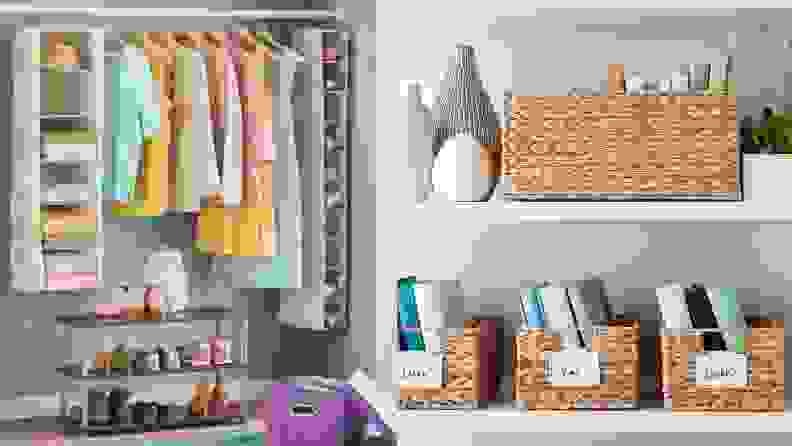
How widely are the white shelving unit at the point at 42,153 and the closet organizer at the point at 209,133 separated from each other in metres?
0.09

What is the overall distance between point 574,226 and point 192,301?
87.7 inches

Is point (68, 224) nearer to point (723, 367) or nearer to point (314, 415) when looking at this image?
point (314, 415)

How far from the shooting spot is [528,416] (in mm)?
2152

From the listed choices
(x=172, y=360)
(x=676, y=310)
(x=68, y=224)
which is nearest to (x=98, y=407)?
(x=172, y=360)

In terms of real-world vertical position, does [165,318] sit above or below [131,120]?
below

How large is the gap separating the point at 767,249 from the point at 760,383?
0.32 m

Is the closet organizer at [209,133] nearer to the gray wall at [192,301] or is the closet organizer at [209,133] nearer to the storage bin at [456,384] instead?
the gray wall at [192,301]

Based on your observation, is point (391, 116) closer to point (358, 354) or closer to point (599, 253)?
point (599, 253)

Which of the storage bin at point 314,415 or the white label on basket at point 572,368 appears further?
the storage bin at point 314,415

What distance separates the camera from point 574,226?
239 centimetres

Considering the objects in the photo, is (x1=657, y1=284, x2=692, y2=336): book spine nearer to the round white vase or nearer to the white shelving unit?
the round white vase

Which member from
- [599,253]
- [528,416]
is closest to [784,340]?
[599,253]

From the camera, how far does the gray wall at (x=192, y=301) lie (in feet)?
12.8

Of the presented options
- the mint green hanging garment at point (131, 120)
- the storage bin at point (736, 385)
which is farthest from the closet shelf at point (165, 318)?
the storage bin at point (736, 385)
